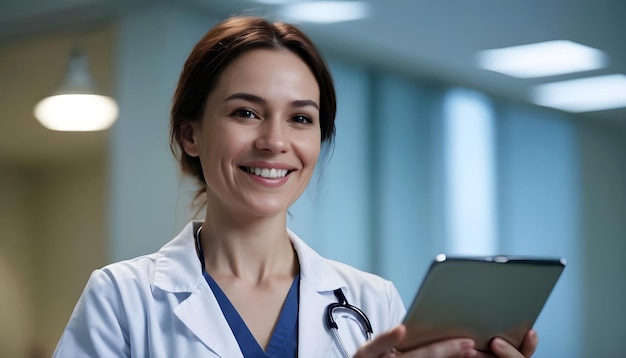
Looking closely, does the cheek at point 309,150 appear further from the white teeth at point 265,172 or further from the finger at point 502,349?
the finger at point 502,349

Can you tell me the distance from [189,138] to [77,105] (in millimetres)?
1710

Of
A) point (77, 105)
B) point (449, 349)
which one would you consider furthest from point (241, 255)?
point (77, 105)

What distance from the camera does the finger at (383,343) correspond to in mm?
1020

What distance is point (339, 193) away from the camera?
9.09ft

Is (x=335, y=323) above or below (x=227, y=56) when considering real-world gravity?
below

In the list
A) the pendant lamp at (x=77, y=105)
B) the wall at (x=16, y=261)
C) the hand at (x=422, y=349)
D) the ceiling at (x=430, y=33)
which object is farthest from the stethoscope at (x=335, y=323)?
the wall at (x=16, y=261)

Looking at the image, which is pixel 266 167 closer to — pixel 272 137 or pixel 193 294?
pixel 272 137

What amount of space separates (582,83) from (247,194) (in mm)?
1666

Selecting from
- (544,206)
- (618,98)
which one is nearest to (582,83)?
(618,98)

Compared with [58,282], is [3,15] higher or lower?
higher

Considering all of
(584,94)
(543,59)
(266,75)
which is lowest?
(266,75)

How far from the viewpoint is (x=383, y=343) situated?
1034 mm

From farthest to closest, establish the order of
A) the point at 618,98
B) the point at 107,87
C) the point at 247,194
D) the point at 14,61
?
the point at 14,61 < the point at 107,87 < the point at 618,98 < the point at 247,194

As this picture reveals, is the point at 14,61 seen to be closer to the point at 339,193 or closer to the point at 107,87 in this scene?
the point at 107,87
